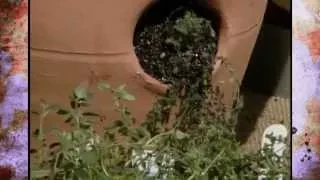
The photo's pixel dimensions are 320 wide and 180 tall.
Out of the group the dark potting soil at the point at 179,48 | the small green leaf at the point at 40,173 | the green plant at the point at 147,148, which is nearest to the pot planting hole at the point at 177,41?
the dark potting soil at the point at 179,48

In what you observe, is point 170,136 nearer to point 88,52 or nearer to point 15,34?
point 88,52

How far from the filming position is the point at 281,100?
271 centimetres

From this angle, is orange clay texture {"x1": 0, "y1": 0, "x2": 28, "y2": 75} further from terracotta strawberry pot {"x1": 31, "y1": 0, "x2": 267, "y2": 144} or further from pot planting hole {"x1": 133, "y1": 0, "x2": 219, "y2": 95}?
pot planting hole {"x1": 133, "y1": 0, "x2": 219, "y2": 95}

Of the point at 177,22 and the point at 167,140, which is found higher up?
the point at 177,22

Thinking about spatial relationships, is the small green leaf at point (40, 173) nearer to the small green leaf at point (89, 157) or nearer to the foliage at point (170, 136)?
the foliage at point (170, 136)

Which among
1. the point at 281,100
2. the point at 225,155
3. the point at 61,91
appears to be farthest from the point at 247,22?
the point at 61,91

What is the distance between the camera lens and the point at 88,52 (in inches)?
104

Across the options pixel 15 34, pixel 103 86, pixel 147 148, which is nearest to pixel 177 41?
pixel 103 86

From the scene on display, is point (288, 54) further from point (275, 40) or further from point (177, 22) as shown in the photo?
point (177, 22)

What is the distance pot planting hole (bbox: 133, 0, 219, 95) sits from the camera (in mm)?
2678

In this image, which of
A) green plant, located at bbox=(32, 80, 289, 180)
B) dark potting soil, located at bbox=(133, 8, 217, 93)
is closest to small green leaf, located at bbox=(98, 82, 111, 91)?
green plant, located at bbox=(32, 80, 289, 180)

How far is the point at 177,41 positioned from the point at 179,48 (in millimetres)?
24

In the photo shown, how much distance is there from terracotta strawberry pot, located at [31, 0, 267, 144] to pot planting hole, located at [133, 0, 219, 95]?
0.10ft

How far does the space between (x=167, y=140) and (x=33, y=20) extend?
0.55 meters
